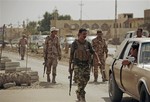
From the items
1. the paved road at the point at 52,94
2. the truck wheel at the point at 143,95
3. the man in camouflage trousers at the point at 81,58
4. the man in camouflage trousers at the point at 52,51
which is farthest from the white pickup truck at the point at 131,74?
the man in camouflage trousers at the point at 52,51

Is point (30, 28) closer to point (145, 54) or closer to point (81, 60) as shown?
point (81, 60)

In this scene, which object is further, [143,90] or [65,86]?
[65,86]

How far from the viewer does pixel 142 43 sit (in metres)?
9.80

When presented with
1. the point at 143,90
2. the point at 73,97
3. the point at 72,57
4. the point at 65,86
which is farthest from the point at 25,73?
the point at 143,90

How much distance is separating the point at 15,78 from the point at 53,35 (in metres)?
1.99

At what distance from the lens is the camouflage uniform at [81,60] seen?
33.8ft

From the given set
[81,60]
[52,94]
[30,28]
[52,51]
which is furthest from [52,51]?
[30,28]

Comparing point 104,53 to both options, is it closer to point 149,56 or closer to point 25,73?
point 25,73

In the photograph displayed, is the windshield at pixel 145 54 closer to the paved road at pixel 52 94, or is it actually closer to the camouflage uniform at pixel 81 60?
the camouflage uniform at pixel 81 60

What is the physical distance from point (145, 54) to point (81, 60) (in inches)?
60.7

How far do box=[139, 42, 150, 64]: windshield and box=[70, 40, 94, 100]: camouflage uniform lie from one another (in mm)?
1258

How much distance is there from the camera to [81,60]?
10.3 meters

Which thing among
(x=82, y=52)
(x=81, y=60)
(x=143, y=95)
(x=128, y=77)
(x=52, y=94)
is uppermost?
(x=82, y=52)

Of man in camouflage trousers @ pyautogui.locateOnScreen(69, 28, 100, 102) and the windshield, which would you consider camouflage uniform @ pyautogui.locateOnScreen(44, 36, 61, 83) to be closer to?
man in camouflage trousers @ pyautogui.locateOnScreen(69, 28, 100, 102)
